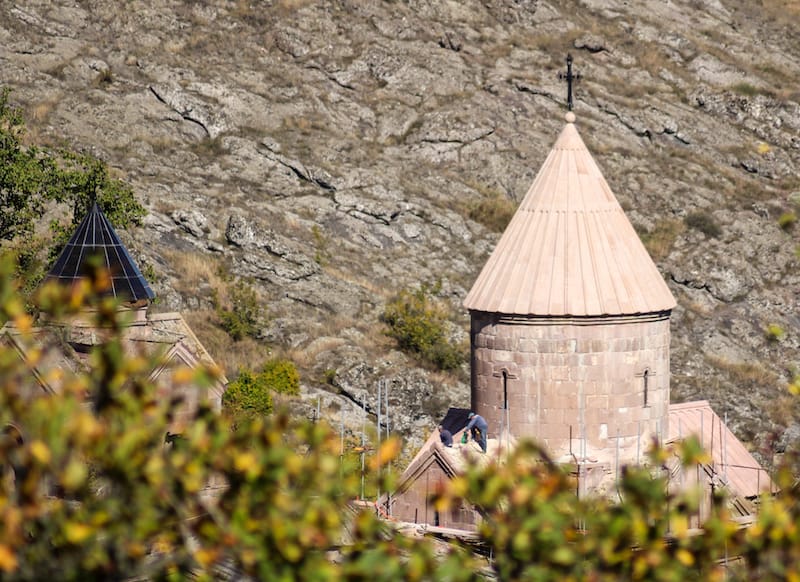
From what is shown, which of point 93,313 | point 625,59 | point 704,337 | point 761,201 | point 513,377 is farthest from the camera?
point 625,59

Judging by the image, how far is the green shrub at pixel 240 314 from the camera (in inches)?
1598

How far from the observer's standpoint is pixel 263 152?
50188mm

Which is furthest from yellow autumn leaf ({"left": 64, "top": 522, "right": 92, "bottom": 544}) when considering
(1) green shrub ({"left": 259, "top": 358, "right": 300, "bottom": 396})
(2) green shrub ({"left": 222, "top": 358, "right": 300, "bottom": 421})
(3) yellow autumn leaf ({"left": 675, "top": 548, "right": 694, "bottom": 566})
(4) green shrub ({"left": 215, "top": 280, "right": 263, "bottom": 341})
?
(4) green shrub ({"left": 215, "top": 280, "right": 263, "bottom": 341})

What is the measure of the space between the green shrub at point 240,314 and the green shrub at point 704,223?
673 inches

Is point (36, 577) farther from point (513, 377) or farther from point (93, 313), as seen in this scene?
point (93, 313)

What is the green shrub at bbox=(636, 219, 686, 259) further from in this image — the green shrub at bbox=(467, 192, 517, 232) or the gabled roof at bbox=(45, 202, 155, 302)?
the gabled roof at bbox=(45, 202, 155, 302)

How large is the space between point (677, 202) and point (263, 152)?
14.4m

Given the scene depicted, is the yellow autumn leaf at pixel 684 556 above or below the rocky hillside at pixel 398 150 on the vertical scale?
below

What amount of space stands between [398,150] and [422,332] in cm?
1279

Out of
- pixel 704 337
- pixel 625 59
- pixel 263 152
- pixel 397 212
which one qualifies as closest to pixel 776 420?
pixel 704 337

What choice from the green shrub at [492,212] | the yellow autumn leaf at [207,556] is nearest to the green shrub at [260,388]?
the green shrub at [492,212]

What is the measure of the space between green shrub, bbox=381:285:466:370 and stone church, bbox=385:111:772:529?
54.3 feet

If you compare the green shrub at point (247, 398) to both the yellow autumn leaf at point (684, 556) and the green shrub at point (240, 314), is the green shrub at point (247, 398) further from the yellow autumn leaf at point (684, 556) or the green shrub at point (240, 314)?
the yellow autumn leaf at point (684, 556)

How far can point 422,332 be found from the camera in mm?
41250
